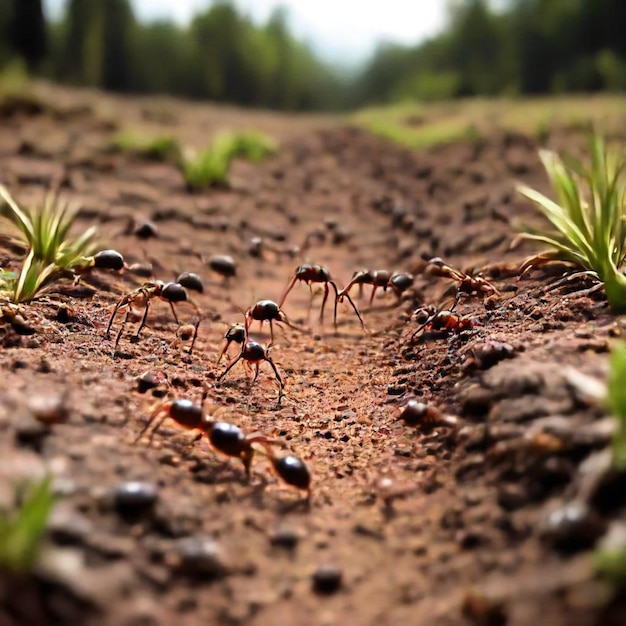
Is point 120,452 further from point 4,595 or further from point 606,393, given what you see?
point 606,393

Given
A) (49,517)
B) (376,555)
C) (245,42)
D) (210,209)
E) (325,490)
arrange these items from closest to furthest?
(49,517)
(376,555)
(325,490)
(210,209)
(245,42)

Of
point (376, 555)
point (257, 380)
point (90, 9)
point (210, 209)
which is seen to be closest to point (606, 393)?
point (376, 555)

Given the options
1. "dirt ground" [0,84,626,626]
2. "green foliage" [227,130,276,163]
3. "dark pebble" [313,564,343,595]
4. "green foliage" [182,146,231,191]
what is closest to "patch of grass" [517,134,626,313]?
"dirt ground" [0,84,626,626]

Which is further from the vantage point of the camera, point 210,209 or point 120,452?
point 210,209

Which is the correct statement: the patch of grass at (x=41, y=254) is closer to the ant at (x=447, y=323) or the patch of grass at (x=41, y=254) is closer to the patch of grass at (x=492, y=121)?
the ant at (x=447, y=323)

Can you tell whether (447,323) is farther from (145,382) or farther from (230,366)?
(145,382)

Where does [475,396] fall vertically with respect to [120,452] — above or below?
above

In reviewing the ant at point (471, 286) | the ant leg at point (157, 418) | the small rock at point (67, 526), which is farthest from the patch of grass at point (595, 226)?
the small rock at point (67, 526)
